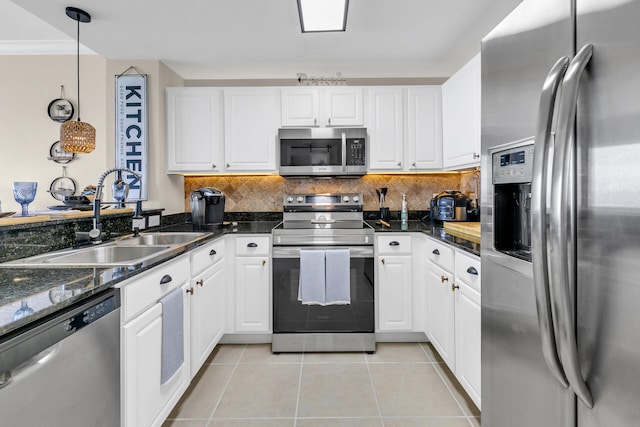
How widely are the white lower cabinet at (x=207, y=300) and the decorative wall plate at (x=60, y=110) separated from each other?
234cm

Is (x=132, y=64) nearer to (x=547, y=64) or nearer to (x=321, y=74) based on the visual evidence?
(x=321, y=74)

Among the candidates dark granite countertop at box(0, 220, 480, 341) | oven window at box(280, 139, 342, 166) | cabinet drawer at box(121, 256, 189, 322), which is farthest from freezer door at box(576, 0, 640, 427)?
oven window at box(280, 139, 342, 166)

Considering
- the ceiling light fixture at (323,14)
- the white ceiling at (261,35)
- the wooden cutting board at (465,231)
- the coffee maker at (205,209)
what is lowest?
the wooden cutting board at (465,231)

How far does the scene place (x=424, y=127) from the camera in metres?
3.11

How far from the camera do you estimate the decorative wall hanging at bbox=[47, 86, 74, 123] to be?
3.54m

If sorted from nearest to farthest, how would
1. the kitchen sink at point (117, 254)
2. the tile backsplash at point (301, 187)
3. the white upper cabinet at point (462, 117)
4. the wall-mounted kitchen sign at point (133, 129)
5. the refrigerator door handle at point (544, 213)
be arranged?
the refrigerator door handle at point (544, 213) < the kitchen sink at point (117, 254) < the white upper cabinet at point (462, 117) < the wall-mounted kitchen sign at point (133, 129) < the tile backsplash at point (301, 187)

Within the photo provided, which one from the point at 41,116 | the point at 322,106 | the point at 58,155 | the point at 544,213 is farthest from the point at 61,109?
the point at 544,213

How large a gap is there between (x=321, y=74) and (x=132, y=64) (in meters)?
1.63

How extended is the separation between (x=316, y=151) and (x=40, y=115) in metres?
2.89

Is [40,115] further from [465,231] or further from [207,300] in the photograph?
[465,231]

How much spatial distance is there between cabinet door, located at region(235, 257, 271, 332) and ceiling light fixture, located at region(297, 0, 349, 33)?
167 cm

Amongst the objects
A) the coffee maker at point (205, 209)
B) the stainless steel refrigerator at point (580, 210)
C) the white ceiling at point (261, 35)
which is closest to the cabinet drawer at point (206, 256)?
the coffee maker at point (205, 209)

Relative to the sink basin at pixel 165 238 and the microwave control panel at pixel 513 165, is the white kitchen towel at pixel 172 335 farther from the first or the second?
the microwave control panel at pixel 513 165

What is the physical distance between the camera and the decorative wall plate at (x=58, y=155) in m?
3.54
